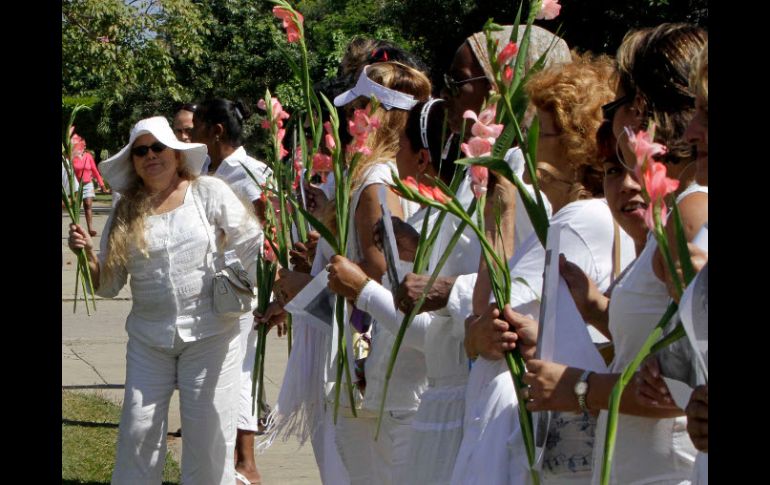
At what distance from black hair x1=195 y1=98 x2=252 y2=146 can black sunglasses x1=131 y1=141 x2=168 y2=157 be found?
57.1 inches

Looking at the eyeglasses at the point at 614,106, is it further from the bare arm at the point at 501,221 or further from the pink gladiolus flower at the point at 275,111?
the pink gladiolus flower at the point at 275,111

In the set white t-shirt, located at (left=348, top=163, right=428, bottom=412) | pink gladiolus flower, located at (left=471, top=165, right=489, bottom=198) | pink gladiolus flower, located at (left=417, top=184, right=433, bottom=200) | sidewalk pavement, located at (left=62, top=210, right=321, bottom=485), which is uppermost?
pink gladiolus flower, located at (left=417, top=184, right=433, bottom=200)

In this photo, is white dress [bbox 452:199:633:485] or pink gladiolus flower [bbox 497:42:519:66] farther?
white dress [bbox 452:199:633:485]

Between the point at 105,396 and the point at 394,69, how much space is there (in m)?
5.06

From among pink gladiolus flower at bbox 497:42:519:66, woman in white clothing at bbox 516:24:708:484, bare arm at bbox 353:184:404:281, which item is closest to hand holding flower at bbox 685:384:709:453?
woman in white clothing at bbox 516:24:708:484

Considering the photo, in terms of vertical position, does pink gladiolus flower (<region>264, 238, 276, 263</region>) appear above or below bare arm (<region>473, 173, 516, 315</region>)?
below

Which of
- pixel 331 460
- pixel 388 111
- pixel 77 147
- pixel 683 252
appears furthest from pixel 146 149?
pixel 683 252

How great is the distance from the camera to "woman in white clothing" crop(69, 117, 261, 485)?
19.2 feet

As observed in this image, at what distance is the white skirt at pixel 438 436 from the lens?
12.4 ft

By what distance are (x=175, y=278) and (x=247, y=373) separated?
1.25 meters

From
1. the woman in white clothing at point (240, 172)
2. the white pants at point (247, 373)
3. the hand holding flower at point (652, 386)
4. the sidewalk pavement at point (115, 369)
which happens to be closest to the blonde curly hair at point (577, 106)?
the hand holding flower at point (652, 386)

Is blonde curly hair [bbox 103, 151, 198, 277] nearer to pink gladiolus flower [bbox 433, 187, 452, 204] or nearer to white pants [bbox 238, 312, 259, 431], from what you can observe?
white pants [bbox 238, 312, 259, 431]

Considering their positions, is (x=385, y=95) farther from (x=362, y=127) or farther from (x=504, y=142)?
(x=504, y=142)

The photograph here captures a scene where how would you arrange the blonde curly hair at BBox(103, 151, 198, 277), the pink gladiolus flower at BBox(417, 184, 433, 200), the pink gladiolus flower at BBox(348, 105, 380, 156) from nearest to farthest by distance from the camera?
the pink gladiolus flower at BBox(417, 184, 433, 200) → the pink gladiolus flower at BBox(348, 105, 380, 156) → the blonde curly hair at BBox(103, 151, 198, 277)
